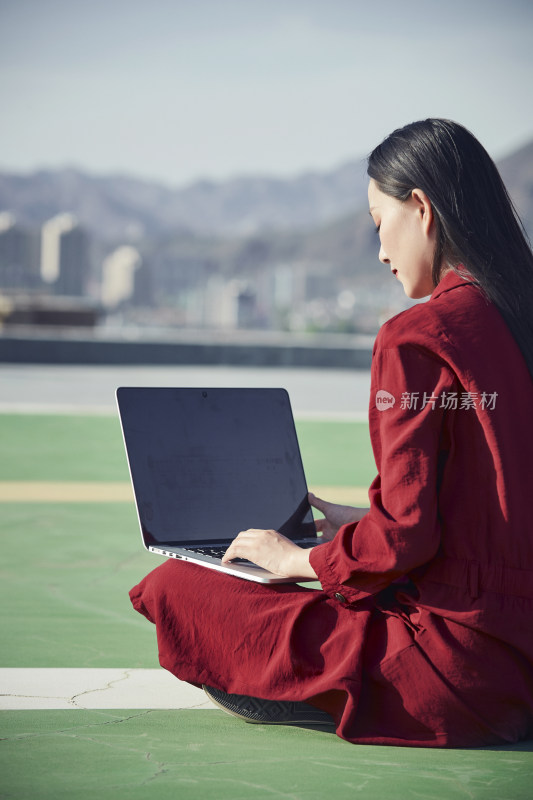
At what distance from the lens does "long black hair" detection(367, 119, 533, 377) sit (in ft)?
6.97

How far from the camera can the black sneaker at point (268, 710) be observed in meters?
2.43

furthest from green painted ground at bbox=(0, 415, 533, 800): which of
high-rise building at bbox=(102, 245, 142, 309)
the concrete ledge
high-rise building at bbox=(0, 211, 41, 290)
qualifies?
high-rise building at bbox=(102, 245, 142, 309)

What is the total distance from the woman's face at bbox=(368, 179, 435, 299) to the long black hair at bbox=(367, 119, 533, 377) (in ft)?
0.06

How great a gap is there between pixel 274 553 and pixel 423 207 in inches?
29.4

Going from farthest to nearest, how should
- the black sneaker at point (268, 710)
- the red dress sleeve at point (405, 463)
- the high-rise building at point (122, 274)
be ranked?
the high-rise building at point (122, 274), the black sneaker at point (268, 710), the red dress sleeve at point (405, 463)

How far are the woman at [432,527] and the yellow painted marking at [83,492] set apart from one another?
3.92m

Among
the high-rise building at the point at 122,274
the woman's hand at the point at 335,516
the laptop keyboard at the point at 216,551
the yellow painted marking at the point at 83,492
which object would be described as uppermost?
the woman's hand at the point at 335,516

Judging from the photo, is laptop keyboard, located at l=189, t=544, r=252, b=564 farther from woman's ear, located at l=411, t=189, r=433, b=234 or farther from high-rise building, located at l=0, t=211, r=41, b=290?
high-rise building, located at l=0, t=211, r=41, b=290

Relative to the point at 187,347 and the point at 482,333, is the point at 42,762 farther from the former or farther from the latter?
the point at 187,347

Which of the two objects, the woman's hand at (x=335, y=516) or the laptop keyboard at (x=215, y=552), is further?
the woman's hand at (x=335, y=516)

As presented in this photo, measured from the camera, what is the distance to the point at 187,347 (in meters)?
20.2

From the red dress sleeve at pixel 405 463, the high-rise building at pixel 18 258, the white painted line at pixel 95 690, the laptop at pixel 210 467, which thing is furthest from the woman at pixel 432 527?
the high-rise building at pixel 18 258

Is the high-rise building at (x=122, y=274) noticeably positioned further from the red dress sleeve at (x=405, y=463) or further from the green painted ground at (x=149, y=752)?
the red dress sleeve at (x=405, y=463)

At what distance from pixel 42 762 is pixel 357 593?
72 centimetres
